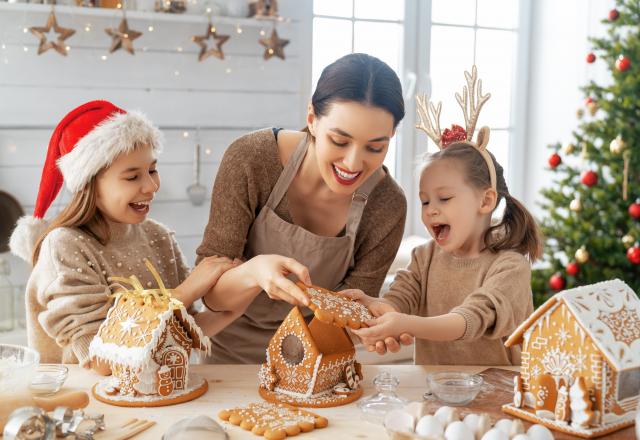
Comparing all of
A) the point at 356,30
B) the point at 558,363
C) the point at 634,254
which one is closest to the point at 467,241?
the point at 558,363

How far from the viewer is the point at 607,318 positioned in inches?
58.4

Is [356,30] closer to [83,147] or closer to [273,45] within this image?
[273,45]

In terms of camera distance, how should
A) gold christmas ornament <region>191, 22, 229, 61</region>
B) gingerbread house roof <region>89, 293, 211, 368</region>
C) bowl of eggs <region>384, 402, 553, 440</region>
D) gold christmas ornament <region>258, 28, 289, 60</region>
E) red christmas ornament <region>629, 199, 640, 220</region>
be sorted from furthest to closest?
1. gold christmas ornament <region>258, 28, 289, 60</region>
2. gold christmas ornament <region>191, 22, 229, 61</region>
3. red christmas ornament <region>629, 199, 640, 220</region>
4. gingerbread house roof <region>89, 293, 211, 368</region>
5. bowl of eggs <region>384, 402, 553, 440</region>

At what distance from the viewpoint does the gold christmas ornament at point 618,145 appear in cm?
379

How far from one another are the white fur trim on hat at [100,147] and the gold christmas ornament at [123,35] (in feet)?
6.14

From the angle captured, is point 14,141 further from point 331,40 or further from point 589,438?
point 589,438

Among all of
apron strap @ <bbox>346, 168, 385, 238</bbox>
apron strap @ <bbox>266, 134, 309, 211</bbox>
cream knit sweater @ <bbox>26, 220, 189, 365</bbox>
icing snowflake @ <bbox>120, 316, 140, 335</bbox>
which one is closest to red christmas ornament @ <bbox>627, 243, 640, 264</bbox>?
apron strap @ <bbox>346, 168, 385, 238</bbox>

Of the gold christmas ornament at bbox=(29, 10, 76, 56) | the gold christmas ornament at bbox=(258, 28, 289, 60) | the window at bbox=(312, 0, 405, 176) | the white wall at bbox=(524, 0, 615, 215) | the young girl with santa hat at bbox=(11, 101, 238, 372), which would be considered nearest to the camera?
the young girl with santa hat at bbox=(11, 101, 238, 372)

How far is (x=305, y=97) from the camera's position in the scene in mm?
4504

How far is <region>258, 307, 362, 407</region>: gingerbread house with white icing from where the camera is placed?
1.63 meters

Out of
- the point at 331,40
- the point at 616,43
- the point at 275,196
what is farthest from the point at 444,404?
the point at 331,40

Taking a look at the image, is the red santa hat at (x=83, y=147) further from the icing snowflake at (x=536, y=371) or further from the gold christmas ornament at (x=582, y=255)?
the gold christmas ornament at (x=582, y=255)

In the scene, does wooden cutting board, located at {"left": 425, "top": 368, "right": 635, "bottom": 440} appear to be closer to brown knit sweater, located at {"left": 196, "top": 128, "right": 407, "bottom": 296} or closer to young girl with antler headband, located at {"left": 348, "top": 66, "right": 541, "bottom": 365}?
young girl with antler headband, located at {"left": 348, "top": 66, "right": 541, "bottom": 365}

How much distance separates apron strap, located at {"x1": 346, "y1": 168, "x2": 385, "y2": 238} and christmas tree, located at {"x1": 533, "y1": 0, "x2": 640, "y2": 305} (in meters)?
2.12
